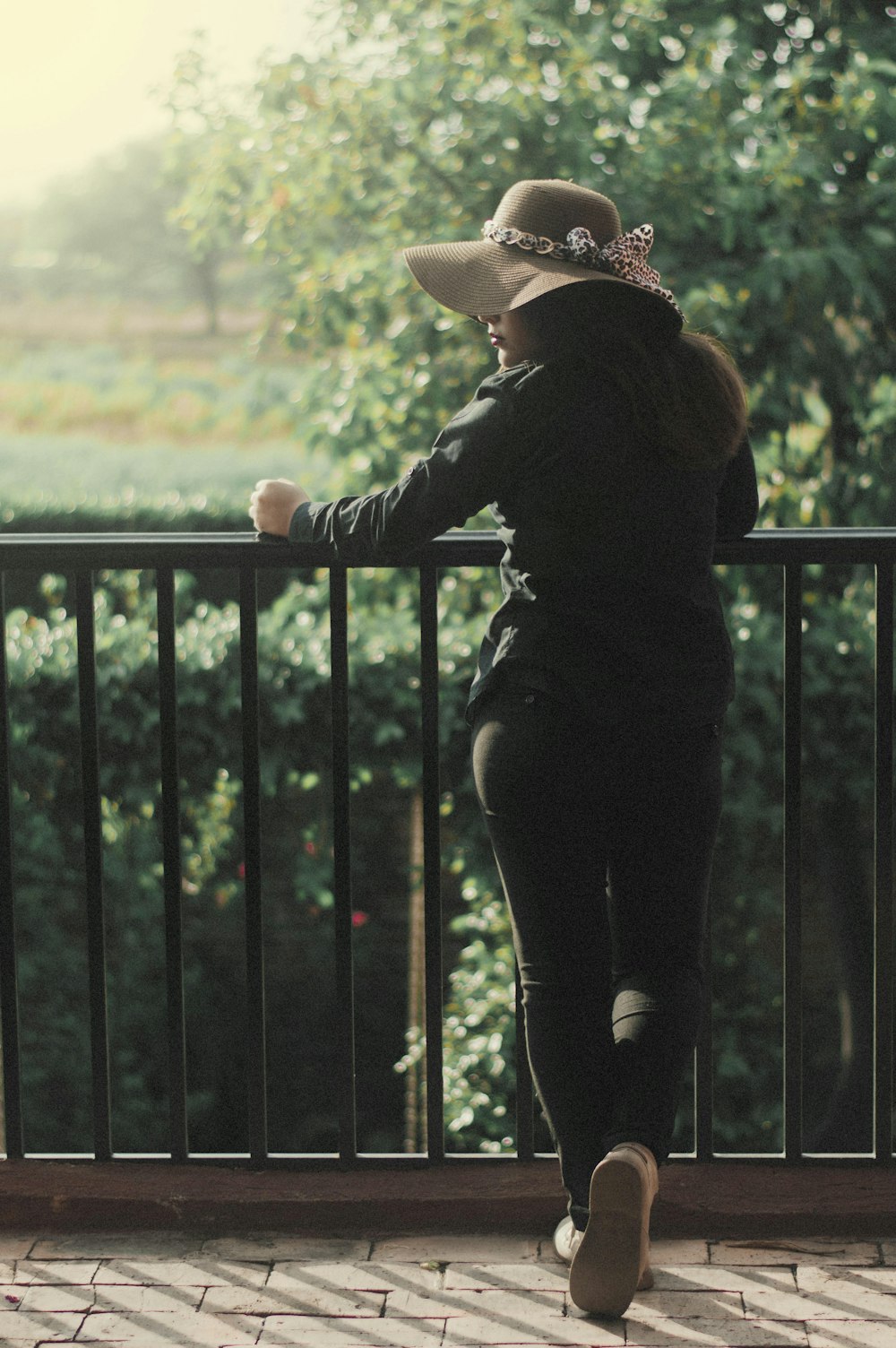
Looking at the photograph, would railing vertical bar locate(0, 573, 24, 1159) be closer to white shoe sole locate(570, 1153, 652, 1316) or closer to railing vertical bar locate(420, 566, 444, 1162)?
railing vertical bar locate(420, 566, 444, 1162)

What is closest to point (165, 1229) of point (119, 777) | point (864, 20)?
point (119, 777)

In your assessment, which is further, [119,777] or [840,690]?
[119,777]

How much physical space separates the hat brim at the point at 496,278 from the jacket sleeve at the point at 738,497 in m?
0.28

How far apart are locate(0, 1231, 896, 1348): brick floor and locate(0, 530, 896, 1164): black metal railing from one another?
0.21m

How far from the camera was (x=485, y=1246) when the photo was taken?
2.48 metres

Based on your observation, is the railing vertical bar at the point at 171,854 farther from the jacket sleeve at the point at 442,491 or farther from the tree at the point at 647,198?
the tree at the point at 647,198

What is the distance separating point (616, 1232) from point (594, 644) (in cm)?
79

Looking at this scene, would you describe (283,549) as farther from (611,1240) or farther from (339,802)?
(611,1240)

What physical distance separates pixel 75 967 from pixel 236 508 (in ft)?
11.0

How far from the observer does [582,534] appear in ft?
6.69

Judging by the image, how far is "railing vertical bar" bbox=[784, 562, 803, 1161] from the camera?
254 centimetres

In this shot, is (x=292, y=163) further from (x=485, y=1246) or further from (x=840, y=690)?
(x=485, y=1246)

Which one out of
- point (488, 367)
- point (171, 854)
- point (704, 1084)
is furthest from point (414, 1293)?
point (488, 367)

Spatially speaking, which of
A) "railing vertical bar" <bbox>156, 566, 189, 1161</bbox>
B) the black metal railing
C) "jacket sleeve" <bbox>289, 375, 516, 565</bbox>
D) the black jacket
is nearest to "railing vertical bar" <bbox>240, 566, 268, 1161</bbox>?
the black metal railing
